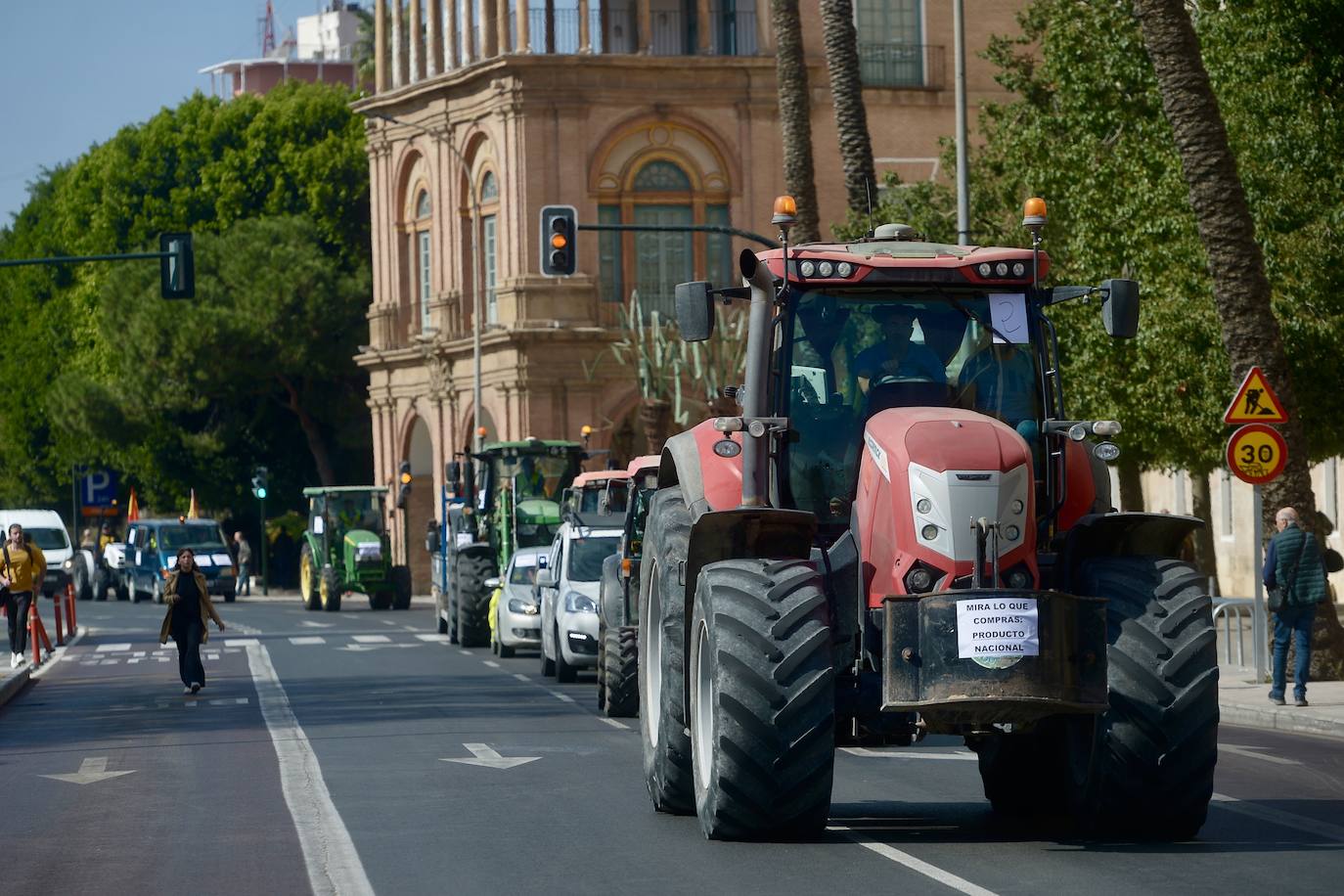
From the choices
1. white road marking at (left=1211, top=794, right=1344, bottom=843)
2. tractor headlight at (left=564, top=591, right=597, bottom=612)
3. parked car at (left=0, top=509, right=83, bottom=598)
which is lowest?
white road marking at (left=1211, top=794, right=1344, bottom=843)

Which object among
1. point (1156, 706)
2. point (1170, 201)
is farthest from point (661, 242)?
point (1156, 706)

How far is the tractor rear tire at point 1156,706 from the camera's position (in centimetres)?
1148

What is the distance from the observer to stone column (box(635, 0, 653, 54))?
56625mm

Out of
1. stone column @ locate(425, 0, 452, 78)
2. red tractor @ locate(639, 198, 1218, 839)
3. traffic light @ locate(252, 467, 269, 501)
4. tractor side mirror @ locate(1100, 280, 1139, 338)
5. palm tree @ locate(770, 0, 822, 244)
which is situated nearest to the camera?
red tractor @ locate(639, 198, 1218, 839)

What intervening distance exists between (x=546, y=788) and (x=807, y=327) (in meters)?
4.02

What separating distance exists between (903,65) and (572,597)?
115 ft

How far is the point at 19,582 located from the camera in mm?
31859

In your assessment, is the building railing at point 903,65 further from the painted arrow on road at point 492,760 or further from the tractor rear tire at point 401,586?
the painted arrow on road at point 492,760

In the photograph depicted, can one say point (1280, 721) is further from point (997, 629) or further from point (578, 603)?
point (997, 629)

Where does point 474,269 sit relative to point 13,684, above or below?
above

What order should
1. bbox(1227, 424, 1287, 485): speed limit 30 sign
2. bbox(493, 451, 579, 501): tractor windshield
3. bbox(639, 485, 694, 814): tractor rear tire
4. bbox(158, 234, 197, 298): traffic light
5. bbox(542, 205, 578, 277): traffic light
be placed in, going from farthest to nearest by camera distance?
bbox(493, 451, 579, 501): tractor windshield → bbox(158, 234, 197, 298): traffic light → bbox(542, 205, 578, 277): traffic light → bbox(1227, 424, 1287, 485): speed limit 30 sign → bbox(639, 485, 694, 814): tractor rear tire

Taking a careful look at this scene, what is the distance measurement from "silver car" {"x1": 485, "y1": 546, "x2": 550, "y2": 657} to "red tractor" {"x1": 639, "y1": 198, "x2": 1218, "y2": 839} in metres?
17.1

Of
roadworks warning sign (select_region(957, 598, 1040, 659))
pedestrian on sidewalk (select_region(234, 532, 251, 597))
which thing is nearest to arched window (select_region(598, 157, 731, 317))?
pedestrian on sidewalk (select_region(234, 532, 251, 597))

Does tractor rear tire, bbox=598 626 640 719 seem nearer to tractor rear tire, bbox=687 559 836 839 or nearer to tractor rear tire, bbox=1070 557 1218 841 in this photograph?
tractor rear tire, bbox=687 559 836 839
